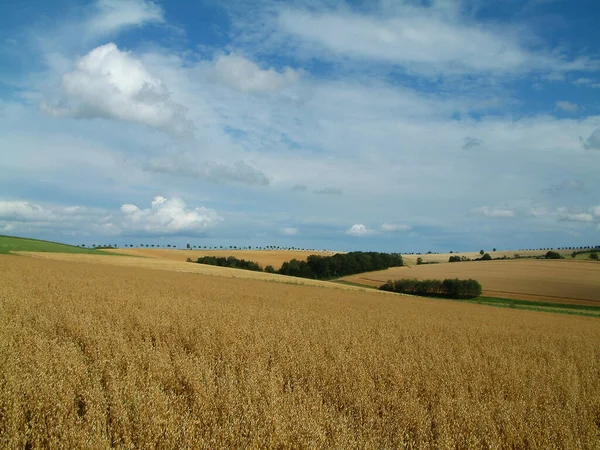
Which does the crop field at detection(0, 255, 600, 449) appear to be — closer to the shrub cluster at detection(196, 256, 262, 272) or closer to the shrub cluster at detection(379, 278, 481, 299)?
the shrub cluster at detection(379, 278, 481, 299)

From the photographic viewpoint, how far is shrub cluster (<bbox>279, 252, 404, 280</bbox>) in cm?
9112

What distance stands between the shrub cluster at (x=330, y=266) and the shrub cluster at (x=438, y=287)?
22500mm

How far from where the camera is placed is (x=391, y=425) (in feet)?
17.6

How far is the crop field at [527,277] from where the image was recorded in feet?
186

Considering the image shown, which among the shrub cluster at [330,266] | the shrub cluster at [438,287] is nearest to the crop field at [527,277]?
the shrub cluster at [438,287]

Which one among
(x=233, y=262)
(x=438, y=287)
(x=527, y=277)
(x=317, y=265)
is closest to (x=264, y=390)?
(x=438, y=287)

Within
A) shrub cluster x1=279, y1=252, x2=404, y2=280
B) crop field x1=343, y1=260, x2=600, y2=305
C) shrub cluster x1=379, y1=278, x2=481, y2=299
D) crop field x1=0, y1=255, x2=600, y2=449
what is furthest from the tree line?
crop field x1=0, y1=255, x2=600, y2=449

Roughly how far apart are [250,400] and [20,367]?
141 inches

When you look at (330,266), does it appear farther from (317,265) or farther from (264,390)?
(264,390)

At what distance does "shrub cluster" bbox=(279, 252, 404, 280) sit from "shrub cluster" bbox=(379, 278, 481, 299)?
22.5 metres

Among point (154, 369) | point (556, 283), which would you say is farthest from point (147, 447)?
point (556, 283)

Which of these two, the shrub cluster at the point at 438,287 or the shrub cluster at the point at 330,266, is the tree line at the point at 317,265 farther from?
the shrub cluster at the point at 438,287

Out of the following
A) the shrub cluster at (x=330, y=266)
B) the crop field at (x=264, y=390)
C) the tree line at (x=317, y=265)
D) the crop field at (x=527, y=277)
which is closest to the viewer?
the crop field at (x=264, y=390)

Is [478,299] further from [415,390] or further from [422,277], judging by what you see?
[415,390]
